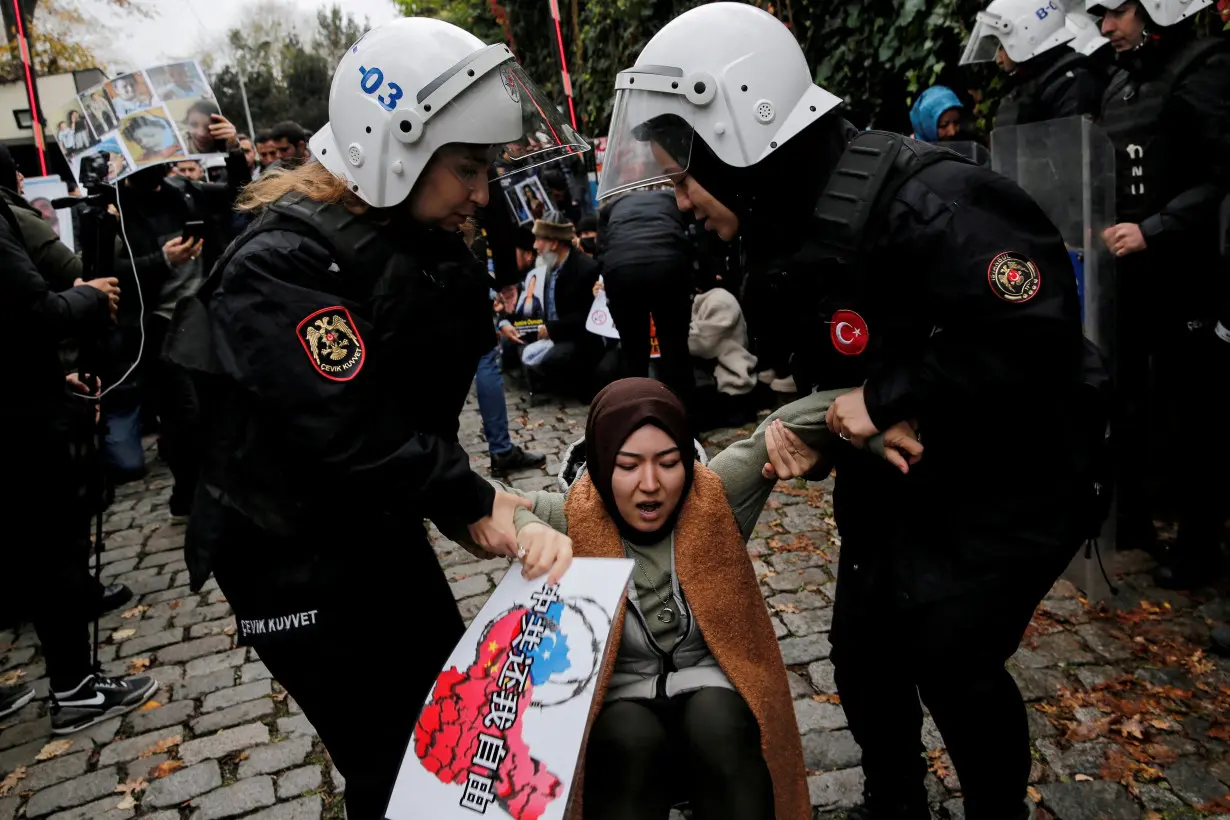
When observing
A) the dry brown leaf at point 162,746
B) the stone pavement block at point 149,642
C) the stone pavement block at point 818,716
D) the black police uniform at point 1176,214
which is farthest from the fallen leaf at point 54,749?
the black police uniform at point 1176,214

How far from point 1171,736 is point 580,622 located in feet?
7.36

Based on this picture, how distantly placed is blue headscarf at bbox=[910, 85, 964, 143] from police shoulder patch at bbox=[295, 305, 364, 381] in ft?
16.0

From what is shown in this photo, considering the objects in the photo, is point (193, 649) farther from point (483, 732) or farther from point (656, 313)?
point (656, 313)

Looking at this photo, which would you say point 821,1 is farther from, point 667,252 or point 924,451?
point 924,451

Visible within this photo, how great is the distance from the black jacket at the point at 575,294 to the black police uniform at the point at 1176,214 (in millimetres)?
4754

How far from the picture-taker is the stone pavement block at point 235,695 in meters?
4.04

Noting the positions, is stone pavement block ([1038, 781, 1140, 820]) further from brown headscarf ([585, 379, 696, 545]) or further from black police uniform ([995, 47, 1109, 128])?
black police uniform ([995, 47, 1109, 128])

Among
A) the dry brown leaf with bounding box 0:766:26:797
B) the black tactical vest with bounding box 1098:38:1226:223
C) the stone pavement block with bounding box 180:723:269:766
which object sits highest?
the black tactical vest with bounding box 1098:38:1226:223

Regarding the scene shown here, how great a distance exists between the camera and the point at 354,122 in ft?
6.67

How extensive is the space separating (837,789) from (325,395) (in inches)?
84.2

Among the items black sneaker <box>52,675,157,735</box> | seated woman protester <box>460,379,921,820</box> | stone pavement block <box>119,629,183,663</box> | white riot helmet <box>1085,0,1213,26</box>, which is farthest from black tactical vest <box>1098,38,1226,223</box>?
stone pavement block <box>119,629,183,663</box>

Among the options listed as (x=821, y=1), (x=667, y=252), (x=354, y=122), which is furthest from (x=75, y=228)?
(x=354, y=122)

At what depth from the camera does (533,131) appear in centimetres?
229

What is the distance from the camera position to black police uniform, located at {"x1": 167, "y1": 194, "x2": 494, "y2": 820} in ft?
6.22
